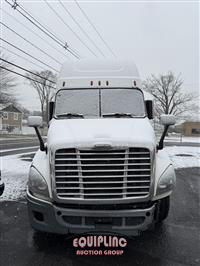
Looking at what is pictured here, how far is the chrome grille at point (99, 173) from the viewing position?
Result: 3572 millimetres

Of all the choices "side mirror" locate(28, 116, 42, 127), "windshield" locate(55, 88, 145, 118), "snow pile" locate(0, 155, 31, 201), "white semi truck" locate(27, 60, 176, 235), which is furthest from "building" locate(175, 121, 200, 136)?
"white semi truck" locate(27, 60, 176, 235)

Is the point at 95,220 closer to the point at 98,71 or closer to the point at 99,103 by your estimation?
the point at 99,103

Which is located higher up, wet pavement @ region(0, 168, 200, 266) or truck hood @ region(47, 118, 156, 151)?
truck hood @ region(47, 118, 156, 151)

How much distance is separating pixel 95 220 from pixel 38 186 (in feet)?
2.90

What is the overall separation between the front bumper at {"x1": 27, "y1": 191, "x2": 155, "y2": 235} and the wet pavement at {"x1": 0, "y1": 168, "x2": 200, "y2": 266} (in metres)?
0.41

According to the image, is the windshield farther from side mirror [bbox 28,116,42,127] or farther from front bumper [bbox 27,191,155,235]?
front bumper [bbox 27,191,155,235]

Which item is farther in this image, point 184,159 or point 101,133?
point 184,159

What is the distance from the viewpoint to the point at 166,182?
388 cm

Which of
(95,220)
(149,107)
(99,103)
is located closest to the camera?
(95,220)

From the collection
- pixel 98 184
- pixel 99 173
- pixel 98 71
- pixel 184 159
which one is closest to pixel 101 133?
pixel 99 173

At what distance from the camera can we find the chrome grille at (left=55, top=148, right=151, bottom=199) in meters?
3.57

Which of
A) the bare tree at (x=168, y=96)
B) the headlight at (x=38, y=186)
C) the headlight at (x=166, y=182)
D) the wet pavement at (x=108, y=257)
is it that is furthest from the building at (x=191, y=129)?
the headlight at (x=38, y=186)

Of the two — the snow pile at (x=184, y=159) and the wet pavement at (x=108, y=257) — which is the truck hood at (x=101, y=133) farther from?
the snow pile at (x=184, y=159)

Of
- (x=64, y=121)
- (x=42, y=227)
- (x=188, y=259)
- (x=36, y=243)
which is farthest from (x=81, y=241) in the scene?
(x=64, y=121)
